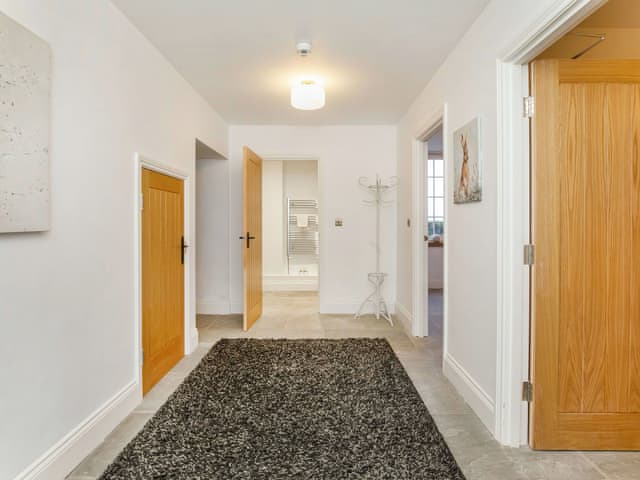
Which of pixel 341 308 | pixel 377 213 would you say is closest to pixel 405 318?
pixel 341 308

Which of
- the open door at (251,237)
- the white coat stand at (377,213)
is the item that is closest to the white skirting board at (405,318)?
the white coat stand at (377,213)

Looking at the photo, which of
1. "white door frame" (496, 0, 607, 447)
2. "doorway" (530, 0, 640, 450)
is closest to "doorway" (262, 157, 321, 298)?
"white door frame" (496, 0, 607, 447)

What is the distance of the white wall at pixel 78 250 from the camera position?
1.57 metres

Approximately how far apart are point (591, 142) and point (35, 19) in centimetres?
261

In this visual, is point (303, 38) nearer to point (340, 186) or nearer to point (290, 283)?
point (340, 186)

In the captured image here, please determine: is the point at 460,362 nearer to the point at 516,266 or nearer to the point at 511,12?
the point at 516,266

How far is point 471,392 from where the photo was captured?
2.52 meters

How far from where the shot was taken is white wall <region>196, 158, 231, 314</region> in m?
5.06

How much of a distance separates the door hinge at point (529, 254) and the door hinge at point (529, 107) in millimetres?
664

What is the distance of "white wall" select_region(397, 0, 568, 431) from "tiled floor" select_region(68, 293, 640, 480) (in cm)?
16

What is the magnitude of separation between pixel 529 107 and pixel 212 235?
13.0ft

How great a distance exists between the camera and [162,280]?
10.0ft

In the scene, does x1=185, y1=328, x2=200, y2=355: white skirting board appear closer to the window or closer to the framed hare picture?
the framed hare picture

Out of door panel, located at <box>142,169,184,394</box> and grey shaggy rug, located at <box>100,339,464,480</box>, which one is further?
door panel, located at <box>142,169,184,394</box>
